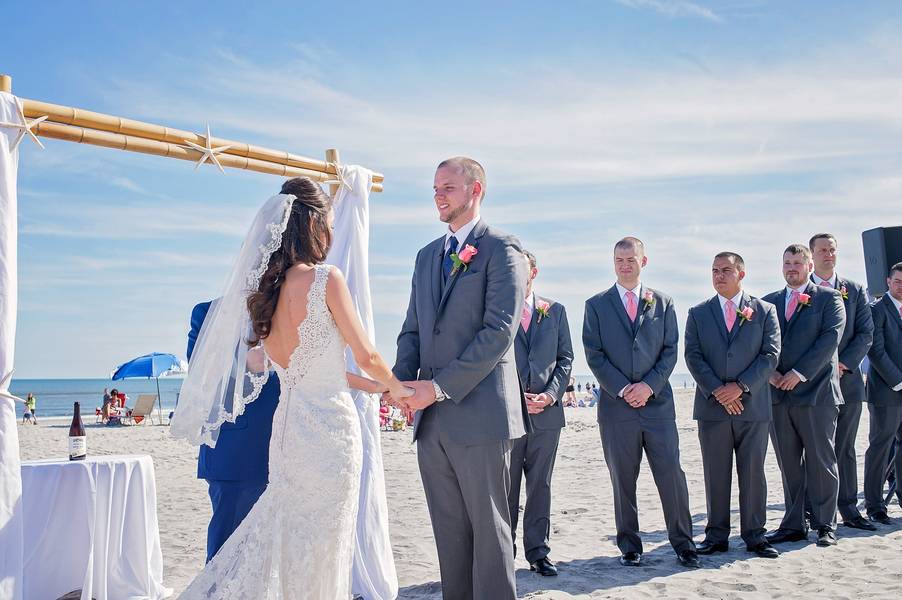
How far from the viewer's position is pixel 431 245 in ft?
15.1

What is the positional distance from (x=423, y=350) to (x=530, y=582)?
2297 mm

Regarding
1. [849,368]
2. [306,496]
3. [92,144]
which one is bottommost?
[306,496]

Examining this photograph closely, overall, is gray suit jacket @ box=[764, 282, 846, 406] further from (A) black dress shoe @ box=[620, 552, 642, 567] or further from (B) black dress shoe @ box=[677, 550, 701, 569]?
(A) black dress shoe @ box=[620, 552, 642, 567]

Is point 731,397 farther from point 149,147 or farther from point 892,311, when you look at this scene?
point 149,147

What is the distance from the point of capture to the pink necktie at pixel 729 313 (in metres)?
6.71

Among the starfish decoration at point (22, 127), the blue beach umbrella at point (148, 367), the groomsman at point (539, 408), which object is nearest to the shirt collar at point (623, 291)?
the groomsman at point (539, 408)

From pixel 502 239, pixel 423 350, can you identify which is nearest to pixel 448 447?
pixel 423 350

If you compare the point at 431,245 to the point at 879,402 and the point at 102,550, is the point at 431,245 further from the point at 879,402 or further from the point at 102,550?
the point at 879,402

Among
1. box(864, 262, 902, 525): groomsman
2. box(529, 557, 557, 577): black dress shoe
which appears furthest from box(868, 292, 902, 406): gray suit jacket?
box(529, 557, 557, 577): black dress shoe

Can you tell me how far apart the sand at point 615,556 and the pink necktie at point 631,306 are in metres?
1.94

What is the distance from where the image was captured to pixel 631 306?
651 centimetres

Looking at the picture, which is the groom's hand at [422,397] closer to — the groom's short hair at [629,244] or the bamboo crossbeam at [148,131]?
the bamboo crossbeam at [148,131]

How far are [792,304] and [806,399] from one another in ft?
2.81

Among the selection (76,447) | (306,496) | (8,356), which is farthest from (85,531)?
(306,496)
